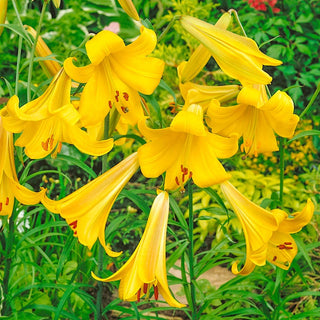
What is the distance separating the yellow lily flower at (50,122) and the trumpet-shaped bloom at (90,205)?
0.09 meters

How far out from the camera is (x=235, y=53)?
1.15 m

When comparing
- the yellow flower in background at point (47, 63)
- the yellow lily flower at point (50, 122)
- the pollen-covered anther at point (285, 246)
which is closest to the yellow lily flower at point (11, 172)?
the yellow lily flower at point (50, 122)

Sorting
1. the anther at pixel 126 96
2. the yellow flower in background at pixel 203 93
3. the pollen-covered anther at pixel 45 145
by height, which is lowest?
the pollen-covered anther at pixel 45 145

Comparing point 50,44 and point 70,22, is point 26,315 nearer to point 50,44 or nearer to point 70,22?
point 50,44

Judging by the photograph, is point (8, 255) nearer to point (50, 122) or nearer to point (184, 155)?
point (50, 122)

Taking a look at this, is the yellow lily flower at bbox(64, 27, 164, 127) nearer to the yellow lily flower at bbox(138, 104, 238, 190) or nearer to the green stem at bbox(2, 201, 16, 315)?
the yellow lily flower at bbox(138, 104, 238, 190)

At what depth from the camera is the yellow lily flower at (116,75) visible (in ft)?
3.71

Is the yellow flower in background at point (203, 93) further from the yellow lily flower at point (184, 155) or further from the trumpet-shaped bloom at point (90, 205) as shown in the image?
the trumpet-shaped bloom at point (90, 205)

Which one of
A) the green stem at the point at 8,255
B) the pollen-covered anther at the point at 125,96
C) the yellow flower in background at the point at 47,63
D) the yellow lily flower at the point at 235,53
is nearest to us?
the yellow lily flower at the point at 235,53

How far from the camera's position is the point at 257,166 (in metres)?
3.81

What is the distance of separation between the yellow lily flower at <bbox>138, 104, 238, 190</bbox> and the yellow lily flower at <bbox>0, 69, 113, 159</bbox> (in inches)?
4.2

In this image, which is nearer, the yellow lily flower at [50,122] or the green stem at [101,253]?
the yellow lily flower at [50,122]

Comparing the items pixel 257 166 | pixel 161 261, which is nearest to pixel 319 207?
pixel 257 166

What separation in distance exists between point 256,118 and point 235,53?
35 centimetres
